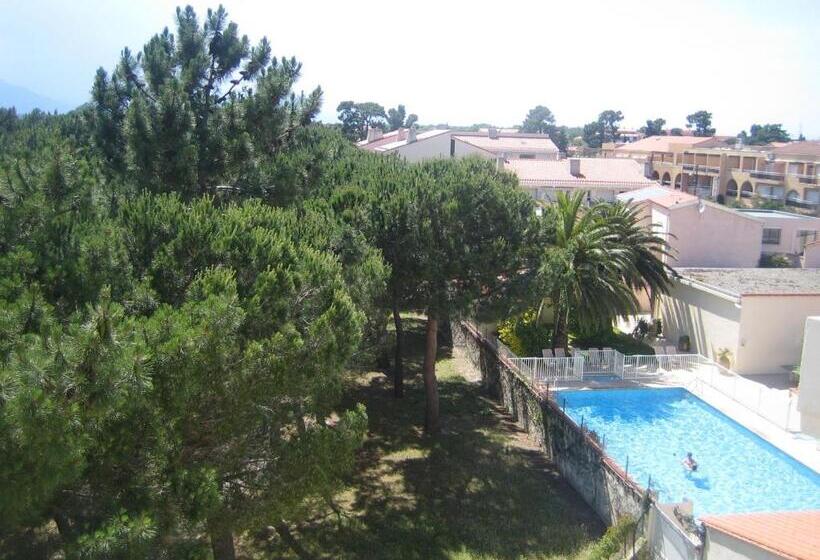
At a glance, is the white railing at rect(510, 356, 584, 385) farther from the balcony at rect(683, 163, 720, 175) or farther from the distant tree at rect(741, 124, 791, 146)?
the distant tree at rect(741, 124, 791, 146)

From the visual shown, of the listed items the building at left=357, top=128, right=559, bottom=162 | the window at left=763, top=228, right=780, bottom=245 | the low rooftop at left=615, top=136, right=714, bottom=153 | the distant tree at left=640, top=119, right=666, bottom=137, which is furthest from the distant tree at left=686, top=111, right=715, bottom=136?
the window at left=763, top=228, right=780, bottom=245

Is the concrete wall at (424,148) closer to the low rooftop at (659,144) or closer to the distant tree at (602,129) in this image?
the low rooftop at (659,144)

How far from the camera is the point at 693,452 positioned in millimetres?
17188

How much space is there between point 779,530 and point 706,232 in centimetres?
1951

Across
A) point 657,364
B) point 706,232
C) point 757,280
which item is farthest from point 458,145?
point 657,364

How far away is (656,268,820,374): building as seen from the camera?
70.3ft

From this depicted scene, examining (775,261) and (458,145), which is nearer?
(775,261)

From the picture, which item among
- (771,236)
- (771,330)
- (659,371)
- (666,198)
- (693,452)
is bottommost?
(693,452)

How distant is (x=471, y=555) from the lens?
523 inches

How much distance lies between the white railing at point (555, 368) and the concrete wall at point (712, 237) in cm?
847

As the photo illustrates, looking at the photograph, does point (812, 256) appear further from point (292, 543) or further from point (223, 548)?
point (223, 548)

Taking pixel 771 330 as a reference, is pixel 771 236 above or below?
above

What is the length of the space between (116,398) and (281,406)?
12.0ft

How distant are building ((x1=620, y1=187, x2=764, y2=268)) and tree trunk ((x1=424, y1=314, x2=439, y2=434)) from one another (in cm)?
1223
